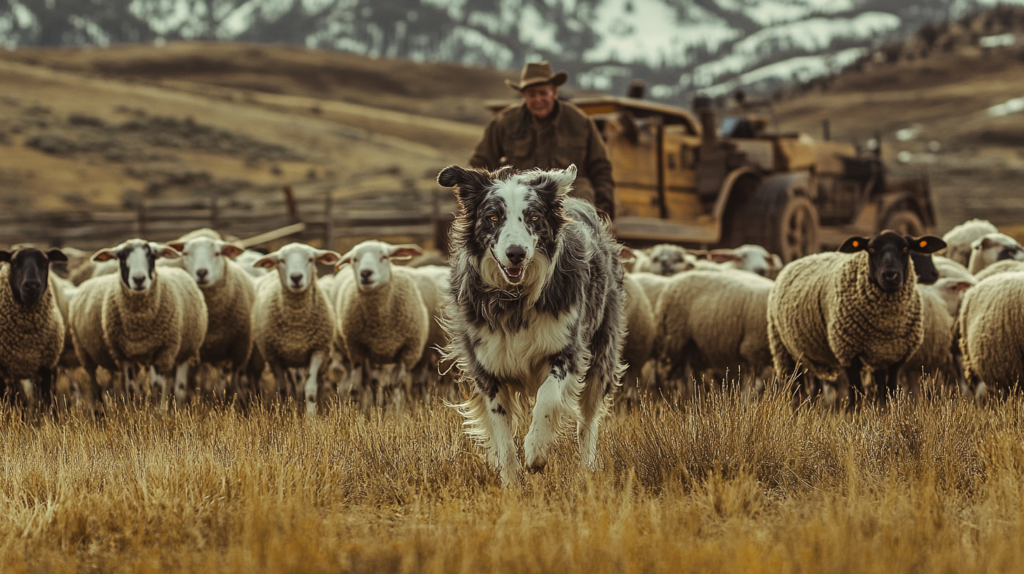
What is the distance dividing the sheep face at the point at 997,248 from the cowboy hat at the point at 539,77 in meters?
5.29

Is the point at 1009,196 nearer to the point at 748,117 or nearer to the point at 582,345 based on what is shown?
the point at 748,117

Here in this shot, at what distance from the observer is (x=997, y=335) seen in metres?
7.17

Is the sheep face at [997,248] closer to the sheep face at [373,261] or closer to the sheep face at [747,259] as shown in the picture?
the sheep face at [747,259]

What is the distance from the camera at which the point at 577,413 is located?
5020 mm

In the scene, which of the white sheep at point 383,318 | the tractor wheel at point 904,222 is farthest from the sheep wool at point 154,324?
the tractor wheel at point 904,222

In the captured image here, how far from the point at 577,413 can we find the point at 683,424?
749mm

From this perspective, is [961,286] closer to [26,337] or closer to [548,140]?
[548,140]

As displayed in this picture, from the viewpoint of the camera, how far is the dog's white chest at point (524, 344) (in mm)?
5035

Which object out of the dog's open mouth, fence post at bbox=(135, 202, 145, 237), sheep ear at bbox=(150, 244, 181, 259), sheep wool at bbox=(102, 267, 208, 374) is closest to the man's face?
the dog's open mouth

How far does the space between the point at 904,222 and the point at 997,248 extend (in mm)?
8131

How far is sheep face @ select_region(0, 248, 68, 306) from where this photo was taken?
7.82 metres

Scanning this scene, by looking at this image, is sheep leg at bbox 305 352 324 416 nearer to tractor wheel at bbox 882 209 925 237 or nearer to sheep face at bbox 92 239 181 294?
sheep face at bbox 92 239 181 294

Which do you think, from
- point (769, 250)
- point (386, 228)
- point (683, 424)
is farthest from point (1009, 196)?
point (683, 424)

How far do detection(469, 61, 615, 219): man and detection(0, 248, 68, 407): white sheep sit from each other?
12.3ft
